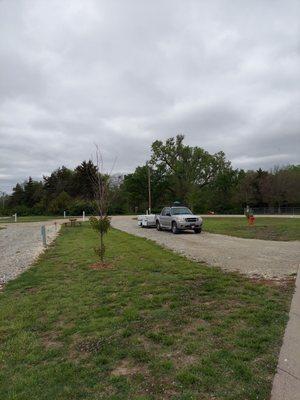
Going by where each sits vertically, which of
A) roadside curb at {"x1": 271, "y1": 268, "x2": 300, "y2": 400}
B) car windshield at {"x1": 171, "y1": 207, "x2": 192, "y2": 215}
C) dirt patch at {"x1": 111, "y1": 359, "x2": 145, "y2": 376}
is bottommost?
dirt patch at {"x1": 111, "y1": 359, "x2": 145, "y2": 376}

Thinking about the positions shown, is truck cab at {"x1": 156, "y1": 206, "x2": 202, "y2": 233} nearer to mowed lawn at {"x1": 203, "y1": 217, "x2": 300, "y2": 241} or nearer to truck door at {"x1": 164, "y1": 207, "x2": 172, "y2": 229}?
truck door at {"x1": 164, "y1": 207, "x2": 172, "y2": 229}

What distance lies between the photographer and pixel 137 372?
443 cm

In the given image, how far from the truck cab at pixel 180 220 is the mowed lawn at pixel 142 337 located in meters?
16.0

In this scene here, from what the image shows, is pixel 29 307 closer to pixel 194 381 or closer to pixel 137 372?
pixel 137 372

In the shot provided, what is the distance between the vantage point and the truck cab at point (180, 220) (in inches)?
1028

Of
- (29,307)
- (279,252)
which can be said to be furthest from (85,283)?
(279,252)

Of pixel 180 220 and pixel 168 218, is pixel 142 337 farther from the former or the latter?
pixel 168 218

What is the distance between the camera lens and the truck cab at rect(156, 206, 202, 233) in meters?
26.1

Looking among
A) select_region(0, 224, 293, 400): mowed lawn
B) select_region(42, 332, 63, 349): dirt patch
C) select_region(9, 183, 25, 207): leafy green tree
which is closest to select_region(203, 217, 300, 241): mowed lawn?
select_region(0, 224, 293, 400): mowed lawn

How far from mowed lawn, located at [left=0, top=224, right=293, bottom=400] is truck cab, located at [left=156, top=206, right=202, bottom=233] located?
Answer: 16027mm

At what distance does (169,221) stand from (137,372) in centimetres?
2347

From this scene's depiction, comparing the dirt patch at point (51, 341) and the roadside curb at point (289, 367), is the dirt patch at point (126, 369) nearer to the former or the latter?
the dirt patch at point (51, 341)

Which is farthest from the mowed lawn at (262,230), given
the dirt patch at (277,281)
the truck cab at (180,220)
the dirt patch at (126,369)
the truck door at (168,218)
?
the dirt patch at (126,369)

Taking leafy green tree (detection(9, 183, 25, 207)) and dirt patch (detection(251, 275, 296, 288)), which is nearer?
dirt patch (detection(251, 275, 296, 288))
